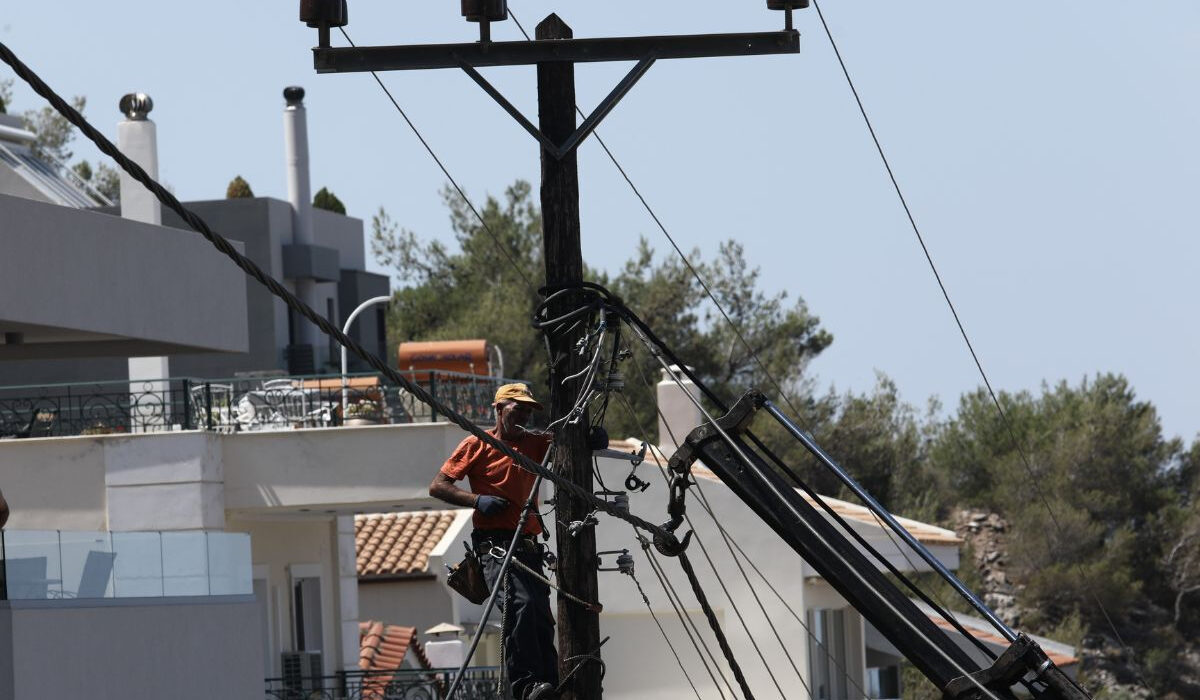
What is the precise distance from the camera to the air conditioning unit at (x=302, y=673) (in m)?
26.8

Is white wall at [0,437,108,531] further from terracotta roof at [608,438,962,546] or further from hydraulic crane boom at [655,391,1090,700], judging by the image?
hydraulic crane boom at [655,391,1090,700]

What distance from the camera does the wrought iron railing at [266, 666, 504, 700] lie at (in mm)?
25031

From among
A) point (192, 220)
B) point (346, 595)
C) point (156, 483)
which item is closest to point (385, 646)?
point (346, 595)

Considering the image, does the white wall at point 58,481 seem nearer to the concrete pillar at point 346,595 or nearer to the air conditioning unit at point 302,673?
the air conditioning unit at point 302,673

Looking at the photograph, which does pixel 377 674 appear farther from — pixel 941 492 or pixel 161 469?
pixel 941 492

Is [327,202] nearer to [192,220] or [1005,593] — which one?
[1005,593]

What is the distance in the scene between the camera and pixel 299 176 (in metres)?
48.0

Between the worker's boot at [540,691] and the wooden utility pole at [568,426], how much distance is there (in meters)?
0.23

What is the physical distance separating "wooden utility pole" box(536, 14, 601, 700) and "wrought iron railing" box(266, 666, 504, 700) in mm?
11093

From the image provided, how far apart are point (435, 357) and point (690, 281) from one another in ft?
97.2

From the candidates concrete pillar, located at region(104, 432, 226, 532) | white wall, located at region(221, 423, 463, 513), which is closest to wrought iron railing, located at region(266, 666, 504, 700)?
white wall, located at region(221, 423, 463, 513)

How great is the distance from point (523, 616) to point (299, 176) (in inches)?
1425

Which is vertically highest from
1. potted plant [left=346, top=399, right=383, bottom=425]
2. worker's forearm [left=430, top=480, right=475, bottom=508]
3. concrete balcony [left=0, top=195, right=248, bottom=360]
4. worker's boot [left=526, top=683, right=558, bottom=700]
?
concrete balcony [left=0, top=195, right=248, bottom=360]

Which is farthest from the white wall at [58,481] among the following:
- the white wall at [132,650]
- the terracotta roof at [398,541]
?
the terracotta roof at [398,541]
